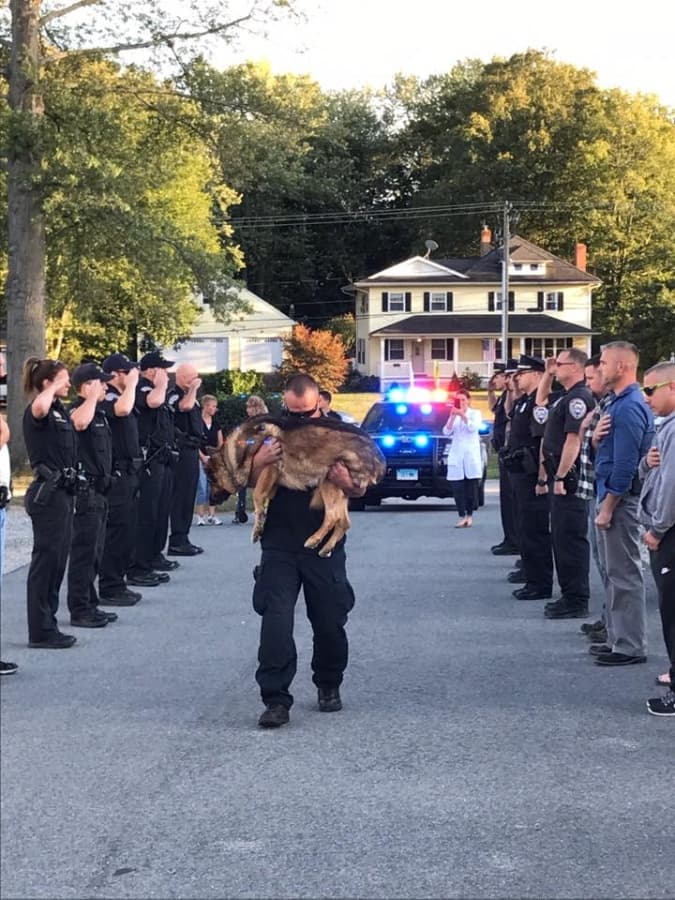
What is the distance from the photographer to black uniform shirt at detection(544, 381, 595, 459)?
9805 mm

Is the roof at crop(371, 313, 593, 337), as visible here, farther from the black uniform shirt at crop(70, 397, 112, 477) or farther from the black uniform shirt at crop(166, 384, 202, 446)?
the black uniform shirt at crop(70, 397, 112, 477)

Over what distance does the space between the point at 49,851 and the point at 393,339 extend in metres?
64.9

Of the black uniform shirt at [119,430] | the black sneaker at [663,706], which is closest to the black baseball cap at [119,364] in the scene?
the black uniform shirt at [119,430]

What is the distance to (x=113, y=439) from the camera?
10891 millimetres

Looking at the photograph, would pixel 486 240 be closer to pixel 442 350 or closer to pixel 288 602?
pixel 442 350

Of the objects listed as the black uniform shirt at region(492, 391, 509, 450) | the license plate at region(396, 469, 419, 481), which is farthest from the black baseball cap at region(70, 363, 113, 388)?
the license plate at region(396, 469, 419, 481)

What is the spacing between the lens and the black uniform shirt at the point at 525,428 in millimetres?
Result: 11094

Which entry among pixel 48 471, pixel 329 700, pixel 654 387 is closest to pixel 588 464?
pixel 654 387

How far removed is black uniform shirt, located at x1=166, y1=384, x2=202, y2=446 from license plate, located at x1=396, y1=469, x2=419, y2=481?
20.0 feet

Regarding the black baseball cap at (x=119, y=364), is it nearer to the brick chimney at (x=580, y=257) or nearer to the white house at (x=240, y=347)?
the white house at (x=240, y=347)

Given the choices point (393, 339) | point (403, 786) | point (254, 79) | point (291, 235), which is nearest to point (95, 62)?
point (254, 79)

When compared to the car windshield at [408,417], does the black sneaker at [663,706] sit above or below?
below

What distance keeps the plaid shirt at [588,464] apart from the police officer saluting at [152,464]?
4.18 meters

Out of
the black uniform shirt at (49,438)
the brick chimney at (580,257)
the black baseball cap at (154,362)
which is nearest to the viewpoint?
the black uniform shirt at (49,438)
